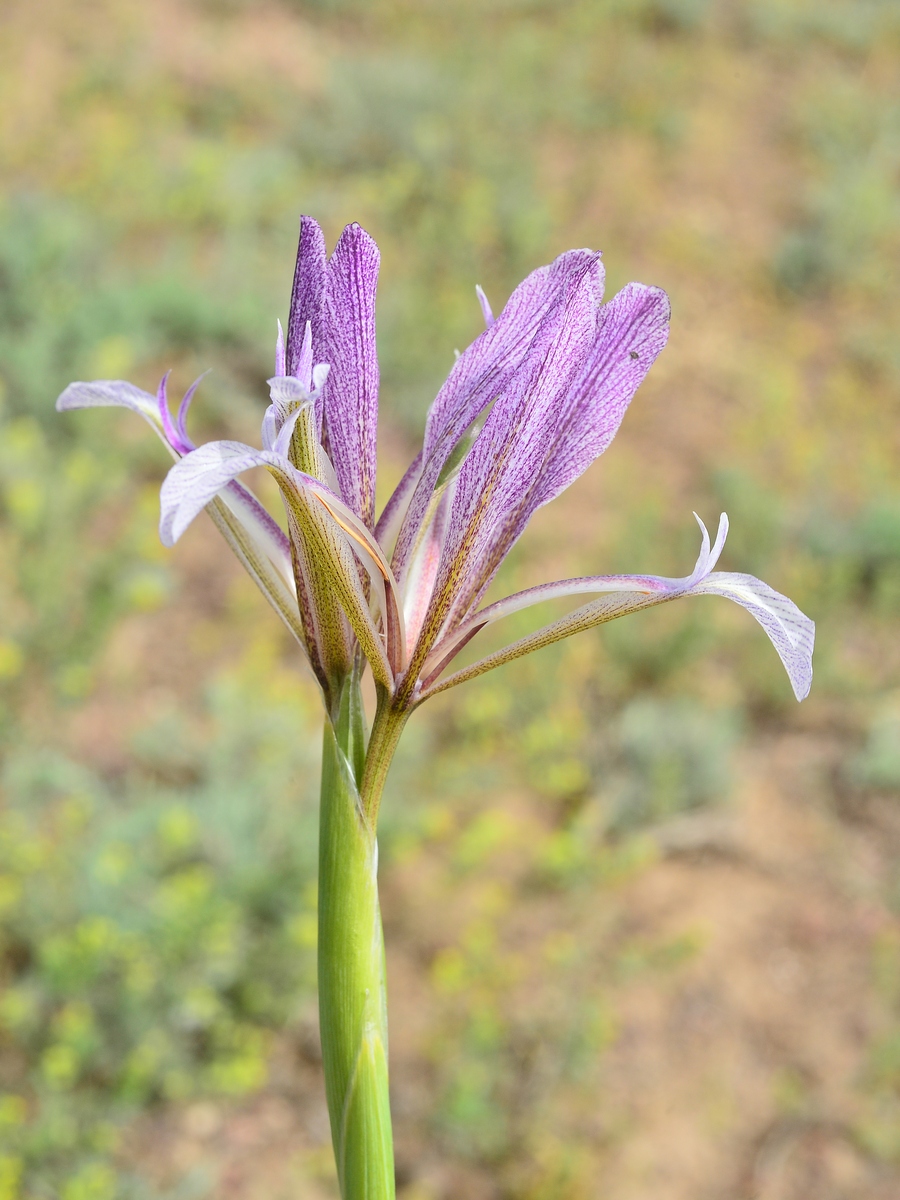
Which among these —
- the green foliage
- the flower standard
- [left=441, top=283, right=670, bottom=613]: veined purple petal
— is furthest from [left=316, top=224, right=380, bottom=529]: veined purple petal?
the green foliage

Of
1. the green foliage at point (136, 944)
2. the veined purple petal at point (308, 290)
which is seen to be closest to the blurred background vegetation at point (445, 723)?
the green foliage at point (136, 944)

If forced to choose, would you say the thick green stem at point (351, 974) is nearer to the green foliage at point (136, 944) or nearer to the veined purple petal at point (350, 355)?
the veined purple petal at point (350, 355)

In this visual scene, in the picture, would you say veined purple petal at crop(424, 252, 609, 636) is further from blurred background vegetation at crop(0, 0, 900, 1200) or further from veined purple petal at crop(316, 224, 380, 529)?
blurred background vegetation at crop(0, 0, 900, 1200)

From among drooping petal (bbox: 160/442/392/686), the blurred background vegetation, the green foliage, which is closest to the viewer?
drooping petal (bbox: 160/442/392/686)

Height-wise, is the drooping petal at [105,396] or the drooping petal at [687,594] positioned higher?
the drooping petal at [105,396]

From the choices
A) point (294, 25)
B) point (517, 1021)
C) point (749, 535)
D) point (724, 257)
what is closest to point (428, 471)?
point (517, 1021)

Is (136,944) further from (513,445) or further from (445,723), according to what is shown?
(513,445)

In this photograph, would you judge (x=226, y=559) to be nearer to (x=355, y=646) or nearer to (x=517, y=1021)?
(x=517, y=1021)

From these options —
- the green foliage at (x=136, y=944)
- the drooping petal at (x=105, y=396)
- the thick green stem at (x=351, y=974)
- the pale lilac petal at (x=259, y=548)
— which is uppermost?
the drooping petal at (x=105, y=396)
